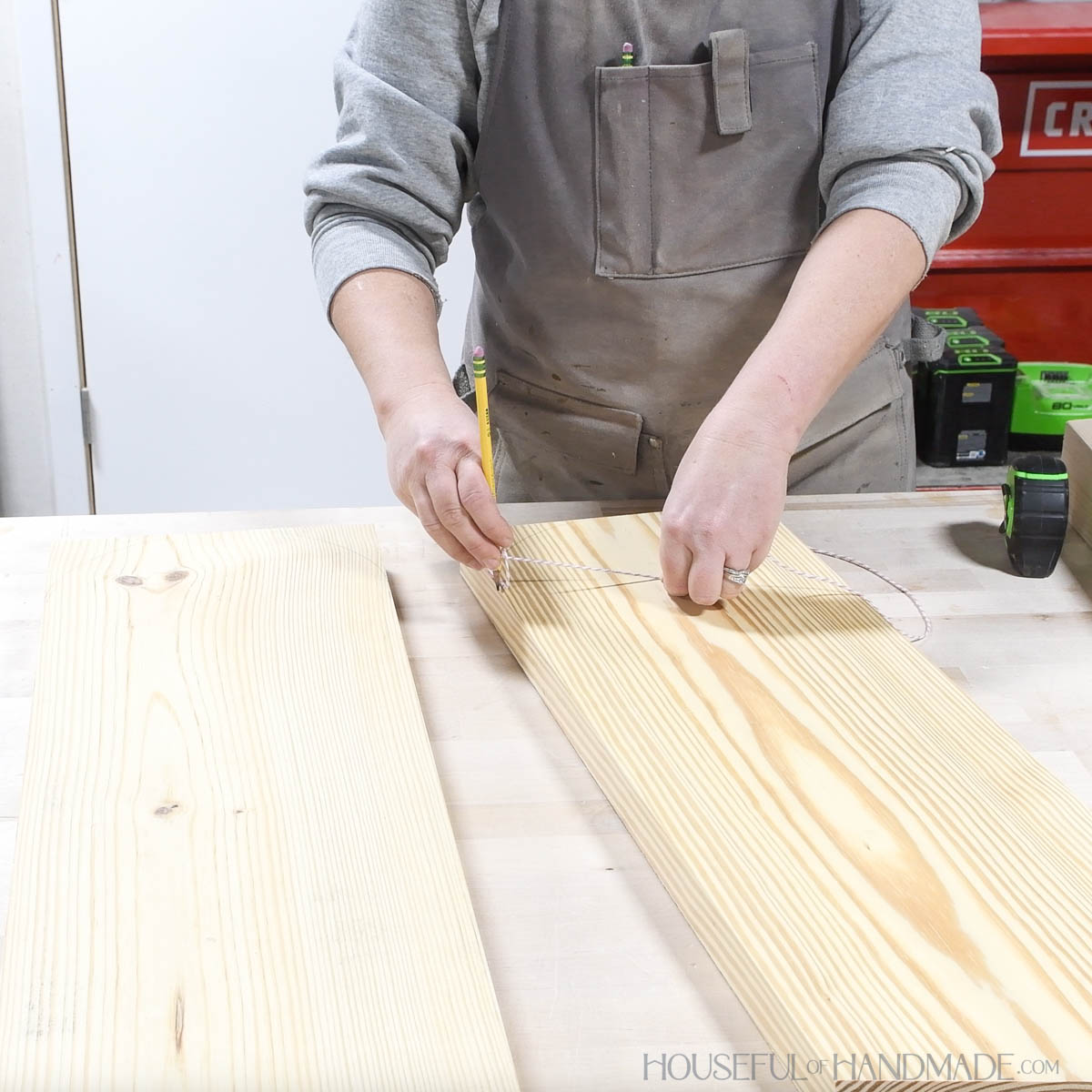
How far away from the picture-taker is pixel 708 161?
1.31 meters

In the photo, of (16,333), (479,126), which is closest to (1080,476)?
(479,126)

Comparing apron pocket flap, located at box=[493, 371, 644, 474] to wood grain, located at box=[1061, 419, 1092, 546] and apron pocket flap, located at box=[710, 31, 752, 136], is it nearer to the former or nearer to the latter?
apron pocket flap, located at box=[710, 31, 752, 136]

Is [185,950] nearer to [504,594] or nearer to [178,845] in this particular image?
[178,845]

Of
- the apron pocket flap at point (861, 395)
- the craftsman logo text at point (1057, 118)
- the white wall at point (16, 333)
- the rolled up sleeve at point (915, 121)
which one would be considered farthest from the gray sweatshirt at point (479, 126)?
the white wall at point (16, 333)

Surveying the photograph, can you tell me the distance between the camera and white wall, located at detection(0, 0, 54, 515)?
2.39 metres

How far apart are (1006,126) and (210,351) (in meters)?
1.78

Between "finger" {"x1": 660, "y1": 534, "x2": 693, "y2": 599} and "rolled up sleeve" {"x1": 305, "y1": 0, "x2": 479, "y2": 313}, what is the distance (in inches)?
17.8

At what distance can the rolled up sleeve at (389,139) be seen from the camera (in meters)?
1.24

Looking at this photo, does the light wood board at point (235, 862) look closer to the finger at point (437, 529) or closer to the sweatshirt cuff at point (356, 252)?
the finger at point (437, 529)

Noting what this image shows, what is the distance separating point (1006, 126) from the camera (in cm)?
233

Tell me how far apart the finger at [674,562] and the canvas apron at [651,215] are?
0.45 metres

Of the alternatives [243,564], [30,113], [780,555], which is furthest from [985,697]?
[30,113]

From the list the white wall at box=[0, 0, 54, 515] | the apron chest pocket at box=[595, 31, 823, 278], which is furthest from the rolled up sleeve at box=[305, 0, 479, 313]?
the white wall at box=[0, 0, 54, 515]

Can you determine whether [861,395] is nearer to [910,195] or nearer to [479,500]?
[910,195]
